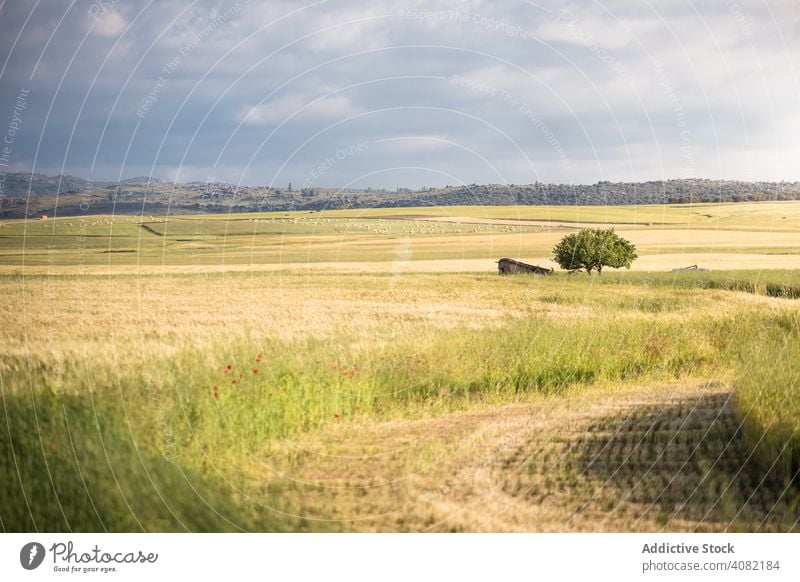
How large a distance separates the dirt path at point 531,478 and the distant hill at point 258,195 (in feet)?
10.6

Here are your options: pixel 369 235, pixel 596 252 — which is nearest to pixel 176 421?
pixel 596 252

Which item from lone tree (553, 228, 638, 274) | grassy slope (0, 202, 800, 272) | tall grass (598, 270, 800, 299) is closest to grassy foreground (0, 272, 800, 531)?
grassy slope (0, 202, 800, 272)

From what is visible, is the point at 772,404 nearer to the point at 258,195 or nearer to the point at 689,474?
the point at 689,474

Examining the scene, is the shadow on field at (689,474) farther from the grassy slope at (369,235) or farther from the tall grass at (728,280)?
the tall grass at (728,280)

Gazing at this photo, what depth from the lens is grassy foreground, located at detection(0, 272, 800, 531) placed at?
20.8ft

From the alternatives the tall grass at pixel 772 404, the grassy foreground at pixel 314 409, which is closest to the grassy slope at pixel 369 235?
the grassy foreground at pixel 314 409

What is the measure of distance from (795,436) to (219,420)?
5005mm

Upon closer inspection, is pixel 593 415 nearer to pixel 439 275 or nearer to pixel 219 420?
pixel 219 420

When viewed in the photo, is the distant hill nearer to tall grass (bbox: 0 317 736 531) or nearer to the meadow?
the meadow

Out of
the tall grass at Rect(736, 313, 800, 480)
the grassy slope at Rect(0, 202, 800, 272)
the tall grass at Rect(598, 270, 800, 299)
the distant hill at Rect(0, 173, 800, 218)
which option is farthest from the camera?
the tall grass at Rect(598, 270, 800, 299)

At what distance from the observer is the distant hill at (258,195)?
7746mm

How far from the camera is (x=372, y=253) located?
2353 centimetres

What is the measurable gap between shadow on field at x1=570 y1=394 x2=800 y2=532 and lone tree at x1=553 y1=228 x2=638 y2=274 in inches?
584
